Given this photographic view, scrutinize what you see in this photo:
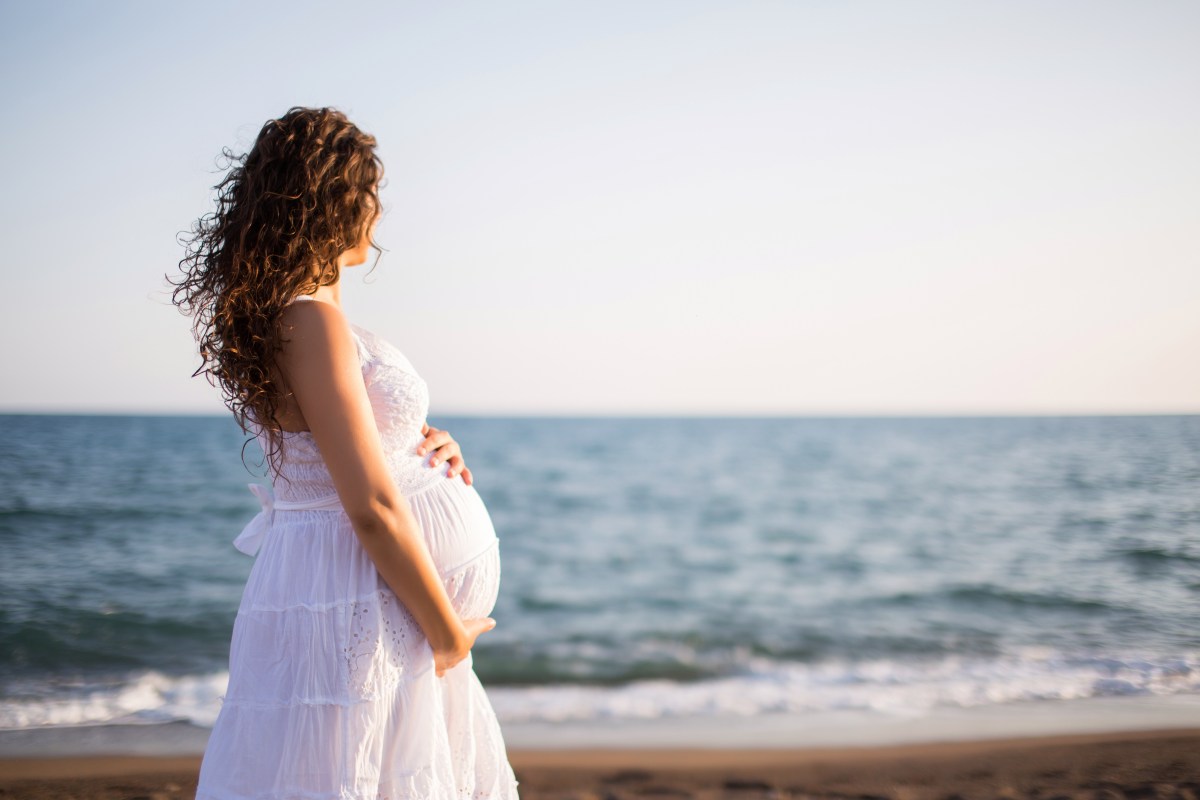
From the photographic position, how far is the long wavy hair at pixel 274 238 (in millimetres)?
1577

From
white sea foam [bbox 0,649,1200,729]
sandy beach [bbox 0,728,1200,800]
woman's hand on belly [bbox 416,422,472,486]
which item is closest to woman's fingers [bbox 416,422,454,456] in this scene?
woman's hand on belly [bbox 416,422,472,486]

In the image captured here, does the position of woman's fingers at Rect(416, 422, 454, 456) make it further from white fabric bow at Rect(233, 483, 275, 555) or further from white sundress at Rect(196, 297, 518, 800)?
white fabric bow at Rect(233, 483, 275, 555)

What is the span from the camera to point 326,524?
167cm

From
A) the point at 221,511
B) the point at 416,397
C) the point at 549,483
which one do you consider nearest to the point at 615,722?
the point at 416,397

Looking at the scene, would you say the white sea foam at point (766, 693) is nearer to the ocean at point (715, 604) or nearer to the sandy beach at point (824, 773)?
the ocean at point (715, 604)

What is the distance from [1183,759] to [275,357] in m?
4.62

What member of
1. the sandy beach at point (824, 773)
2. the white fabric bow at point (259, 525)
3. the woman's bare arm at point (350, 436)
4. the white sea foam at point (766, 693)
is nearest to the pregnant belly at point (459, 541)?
the woman's bare arm at point (350, 436)

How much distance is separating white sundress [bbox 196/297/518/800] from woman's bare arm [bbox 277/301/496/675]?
10cm

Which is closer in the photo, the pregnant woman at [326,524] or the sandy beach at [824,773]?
the pregnant woman at [326,524]

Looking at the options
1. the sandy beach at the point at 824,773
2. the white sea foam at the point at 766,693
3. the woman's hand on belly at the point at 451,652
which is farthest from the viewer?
the white sea foam at the point at 766,693

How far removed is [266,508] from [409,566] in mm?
482

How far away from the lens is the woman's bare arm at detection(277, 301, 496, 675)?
1.49 m

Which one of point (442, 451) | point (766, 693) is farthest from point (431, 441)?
point (766, 693)

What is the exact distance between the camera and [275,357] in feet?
5.08
